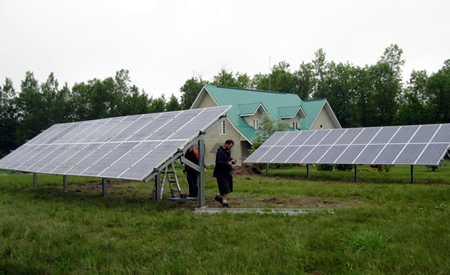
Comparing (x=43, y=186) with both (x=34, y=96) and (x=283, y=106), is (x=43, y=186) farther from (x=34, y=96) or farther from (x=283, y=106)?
(x=34, y=96)

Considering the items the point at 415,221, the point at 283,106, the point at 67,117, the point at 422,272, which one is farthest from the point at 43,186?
the point at 67,117

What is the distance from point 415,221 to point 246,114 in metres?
32.1

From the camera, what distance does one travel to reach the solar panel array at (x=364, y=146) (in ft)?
64.1

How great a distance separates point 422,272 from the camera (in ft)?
19.5

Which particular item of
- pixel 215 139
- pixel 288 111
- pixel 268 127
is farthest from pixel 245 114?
pixel 288 111

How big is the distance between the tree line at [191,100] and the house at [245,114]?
42.1ft

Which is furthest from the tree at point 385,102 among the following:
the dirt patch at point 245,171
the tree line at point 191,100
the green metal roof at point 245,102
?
the dirt patch at point 245,171

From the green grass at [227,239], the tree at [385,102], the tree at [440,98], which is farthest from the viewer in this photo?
the tree at [385,102]

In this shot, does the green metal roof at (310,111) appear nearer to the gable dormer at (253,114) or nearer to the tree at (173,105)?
the gable dormer at (253,114)

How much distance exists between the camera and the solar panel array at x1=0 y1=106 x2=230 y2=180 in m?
12.7

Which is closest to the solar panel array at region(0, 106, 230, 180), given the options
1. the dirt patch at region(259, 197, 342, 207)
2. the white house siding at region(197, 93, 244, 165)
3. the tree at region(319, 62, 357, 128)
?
the dirt patch at region(259, 197, 342, 207)

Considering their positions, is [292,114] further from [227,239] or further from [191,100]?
[227,239]

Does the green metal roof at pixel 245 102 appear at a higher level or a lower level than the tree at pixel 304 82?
lower

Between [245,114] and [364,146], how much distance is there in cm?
1974
